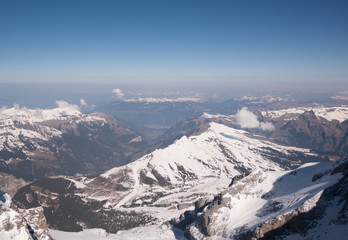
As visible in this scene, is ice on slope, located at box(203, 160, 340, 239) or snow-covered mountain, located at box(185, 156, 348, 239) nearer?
snow-covered mountain, located at box(185, 156, 348, 239)

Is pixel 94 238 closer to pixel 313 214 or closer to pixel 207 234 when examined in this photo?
pixel 207 234

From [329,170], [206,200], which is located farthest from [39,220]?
[329,170]

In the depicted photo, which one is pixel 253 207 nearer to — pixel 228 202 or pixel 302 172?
pixel 228 202

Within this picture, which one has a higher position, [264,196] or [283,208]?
[283,208]

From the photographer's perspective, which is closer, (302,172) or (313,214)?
(313,214)

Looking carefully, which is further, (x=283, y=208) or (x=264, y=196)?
(x=264, y=196)

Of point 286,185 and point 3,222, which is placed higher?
point 3,222

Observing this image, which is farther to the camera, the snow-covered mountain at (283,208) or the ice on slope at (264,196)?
the ice on slope at (264,196)

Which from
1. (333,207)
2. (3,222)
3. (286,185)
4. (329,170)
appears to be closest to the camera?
(3,222)

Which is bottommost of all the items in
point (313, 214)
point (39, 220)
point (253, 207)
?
point (253, 207)

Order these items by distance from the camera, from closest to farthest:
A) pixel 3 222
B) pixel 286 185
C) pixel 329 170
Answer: pixel 3 222 < pixel 329 170 < pixel 286 185
